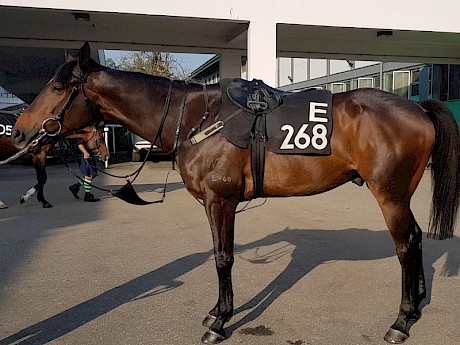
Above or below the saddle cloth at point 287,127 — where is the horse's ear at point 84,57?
above

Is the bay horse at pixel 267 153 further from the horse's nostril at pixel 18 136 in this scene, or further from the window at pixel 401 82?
the window at pixel 401 82

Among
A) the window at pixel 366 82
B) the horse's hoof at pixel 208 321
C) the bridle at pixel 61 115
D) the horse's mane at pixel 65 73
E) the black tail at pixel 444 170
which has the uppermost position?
the window at pixel 366 82

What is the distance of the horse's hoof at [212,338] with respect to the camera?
3283 millimetres

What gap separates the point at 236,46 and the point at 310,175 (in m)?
11.0

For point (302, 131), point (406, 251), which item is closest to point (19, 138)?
point (302, 131)

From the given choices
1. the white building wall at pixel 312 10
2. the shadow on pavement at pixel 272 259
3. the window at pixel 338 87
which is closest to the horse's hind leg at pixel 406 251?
the shadow on pavement at pixel 272 259

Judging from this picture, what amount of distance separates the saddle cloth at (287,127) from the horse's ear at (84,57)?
1.14 metres

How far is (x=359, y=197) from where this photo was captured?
33.8 feet

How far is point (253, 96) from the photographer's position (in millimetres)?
3467

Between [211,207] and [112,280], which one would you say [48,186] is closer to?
[112,280]

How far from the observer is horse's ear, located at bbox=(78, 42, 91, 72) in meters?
3.38

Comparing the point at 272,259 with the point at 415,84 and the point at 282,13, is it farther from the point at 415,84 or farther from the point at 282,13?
the point at 415,84

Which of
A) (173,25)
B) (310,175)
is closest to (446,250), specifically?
(310,175)

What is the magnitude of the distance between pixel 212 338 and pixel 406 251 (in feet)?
5.53
